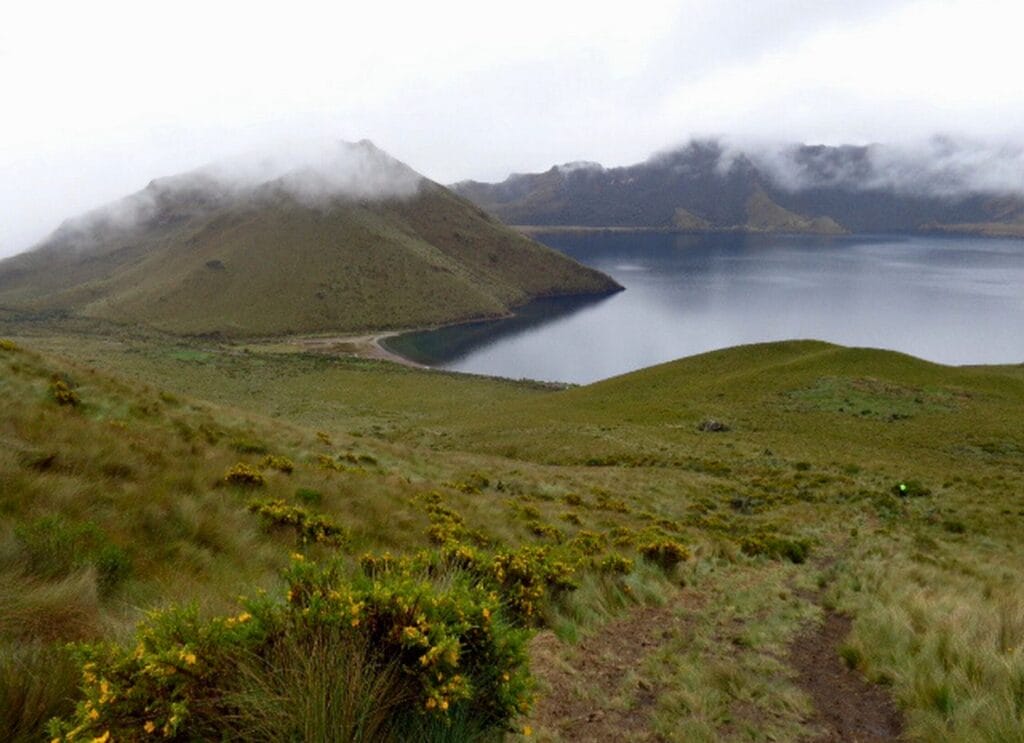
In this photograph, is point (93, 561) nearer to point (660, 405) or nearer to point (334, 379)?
point (660, 405)

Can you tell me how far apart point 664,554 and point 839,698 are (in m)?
4.99

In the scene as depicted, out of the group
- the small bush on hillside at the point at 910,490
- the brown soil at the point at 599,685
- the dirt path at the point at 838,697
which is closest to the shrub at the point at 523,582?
the brown soil at the point at 599,685

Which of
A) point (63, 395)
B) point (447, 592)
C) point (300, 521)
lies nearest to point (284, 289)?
point (63, 395)

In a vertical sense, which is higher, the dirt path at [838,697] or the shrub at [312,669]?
the shrub at [312,669]

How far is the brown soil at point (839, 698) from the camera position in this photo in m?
5.12

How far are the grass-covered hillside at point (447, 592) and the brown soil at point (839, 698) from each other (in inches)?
2.0

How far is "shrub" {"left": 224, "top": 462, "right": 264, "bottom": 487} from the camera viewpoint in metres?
9.52

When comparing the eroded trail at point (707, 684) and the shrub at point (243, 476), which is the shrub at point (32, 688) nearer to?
the eroded trail at point (707, 684)

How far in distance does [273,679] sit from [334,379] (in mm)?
78334

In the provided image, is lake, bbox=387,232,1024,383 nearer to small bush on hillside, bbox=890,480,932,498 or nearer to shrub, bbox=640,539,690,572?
small bush on hillside, bbox=890,480,932,498

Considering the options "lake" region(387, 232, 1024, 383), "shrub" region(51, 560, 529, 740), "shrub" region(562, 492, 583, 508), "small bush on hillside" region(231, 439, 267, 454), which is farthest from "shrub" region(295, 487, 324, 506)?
"lake" region(387, 232, 1024, 383)

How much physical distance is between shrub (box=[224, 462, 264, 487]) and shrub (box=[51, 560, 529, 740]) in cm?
619

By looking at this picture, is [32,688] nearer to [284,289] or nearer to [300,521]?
[300,521]

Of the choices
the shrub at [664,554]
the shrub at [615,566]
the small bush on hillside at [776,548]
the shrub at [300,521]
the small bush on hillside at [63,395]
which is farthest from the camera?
the small bush on hillside at [63,395]
